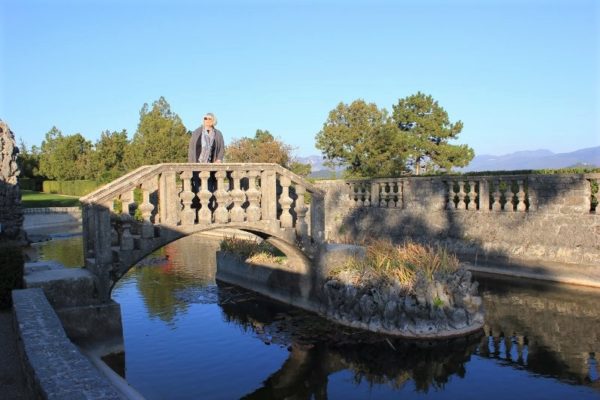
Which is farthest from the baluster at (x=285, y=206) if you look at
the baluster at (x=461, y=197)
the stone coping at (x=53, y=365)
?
the baluster at (x=461, y=197)

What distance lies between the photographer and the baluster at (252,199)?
10031 mm

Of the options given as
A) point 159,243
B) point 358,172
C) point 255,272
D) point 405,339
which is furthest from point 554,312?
point 358,172

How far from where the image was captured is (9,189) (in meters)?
17.3

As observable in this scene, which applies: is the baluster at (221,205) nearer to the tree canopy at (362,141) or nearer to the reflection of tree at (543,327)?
the reflection of tree at (543,327)

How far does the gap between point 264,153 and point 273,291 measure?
27.0 meters

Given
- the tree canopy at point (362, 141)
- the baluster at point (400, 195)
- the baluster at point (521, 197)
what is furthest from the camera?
the tree canopy at point (362, 141)

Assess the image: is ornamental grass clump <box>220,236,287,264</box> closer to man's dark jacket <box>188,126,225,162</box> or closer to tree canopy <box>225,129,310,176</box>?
man's dark jacket <box>188,126,225,162</box>

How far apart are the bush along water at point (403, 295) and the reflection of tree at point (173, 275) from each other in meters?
3.59

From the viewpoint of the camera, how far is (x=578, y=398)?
708 cm

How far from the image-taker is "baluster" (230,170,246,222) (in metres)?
9.79

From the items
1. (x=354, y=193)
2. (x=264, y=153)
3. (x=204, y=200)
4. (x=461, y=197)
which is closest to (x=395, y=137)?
(x=264, y=153)

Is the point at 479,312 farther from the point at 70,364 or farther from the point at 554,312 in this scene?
the point at 70,364

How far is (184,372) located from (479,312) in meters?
5.50

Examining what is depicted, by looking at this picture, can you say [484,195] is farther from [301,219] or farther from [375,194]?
[301,219]
